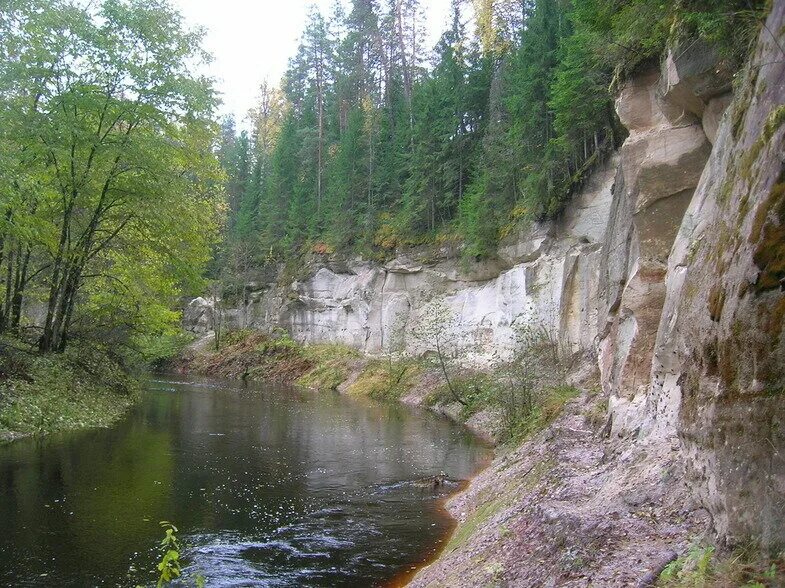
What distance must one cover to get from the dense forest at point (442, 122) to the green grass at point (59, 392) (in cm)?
1551

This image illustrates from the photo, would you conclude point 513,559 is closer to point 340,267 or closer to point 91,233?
point 91,233

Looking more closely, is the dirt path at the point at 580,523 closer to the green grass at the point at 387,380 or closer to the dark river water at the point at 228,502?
the dark river water at the point at 228,502

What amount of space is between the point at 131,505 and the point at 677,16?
1157 centimetres

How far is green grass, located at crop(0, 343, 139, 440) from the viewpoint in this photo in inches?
597

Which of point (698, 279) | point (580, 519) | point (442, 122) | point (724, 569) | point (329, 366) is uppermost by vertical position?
point (442, 122)

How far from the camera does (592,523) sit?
20.4 ft

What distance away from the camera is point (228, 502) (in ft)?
37.8

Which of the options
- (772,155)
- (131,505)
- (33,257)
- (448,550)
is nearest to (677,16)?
(772,155)

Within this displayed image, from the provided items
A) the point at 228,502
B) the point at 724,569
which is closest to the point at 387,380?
the point at 228,502

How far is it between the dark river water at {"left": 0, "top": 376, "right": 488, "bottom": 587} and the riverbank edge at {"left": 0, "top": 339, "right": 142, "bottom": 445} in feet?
2.06

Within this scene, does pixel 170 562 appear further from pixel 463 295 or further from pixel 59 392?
pixel 463 295

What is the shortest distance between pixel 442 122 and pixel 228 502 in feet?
102

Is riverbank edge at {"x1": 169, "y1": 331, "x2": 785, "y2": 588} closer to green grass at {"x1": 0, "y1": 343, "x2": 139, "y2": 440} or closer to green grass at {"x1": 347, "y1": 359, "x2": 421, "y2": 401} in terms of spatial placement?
green grass at {"x1": 0, "y1": 343, "x2": 139, "y2": 440}

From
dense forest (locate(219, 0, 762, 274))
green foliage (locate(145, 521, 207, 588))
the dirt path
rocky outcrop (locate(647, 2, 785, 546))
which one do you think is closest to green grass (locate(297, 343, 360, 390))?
dense forest (locate(219, 0, 762, 274))
